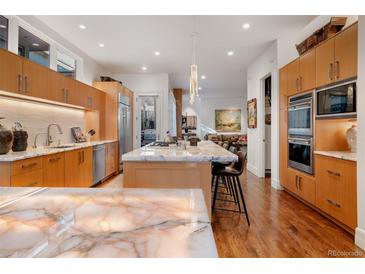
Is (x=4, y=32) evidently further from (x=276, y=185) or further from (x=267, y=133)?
(x=267, y=133)

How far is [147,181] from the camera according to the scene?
2.39 m

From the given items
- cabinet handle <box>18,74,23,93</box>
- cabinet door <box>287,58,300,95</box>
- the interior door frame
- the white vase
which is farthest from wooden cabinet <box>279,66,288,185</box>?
cabinet handle <box>18,74,23,93</box>

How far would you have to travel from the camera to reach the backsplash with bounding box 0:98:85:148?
10.5 feet

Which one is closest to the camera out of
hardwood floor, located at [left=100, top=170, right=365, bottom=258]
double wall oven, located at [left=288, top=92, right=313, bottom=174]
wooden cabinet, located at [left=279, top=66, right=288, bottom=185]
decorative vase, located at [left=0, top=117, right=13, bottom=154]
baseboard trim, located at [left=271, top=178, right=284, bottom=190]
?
hardwood floor, located at [left=100, top=170, right=365, bottom=258]

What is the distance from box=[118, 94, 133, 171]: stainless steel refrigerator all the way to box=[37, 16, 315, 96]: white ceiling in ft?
3.44

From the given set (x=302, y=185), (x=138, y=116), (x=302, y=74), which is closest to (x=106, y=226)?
(x=302, y=185)

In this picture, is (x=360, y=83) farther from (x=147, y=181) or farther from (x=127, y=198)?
(x=127, y=198)

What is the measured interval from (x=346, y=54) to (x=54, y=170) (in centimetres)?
385

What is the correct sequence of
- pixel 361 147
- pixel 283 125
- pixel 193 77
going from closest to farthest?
pixel 361 147, pixel 193 77, pixel 283 125

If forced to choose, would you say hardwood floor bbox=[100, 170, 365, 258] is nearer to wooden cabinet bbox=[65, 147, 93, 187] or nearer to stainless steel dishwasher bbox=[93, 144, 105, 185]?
wooden cabinet bbox=[65, 147, 93, 187]

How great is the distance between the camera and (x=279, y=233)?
100.0 inches

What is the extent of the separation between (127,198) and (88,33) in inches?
165
